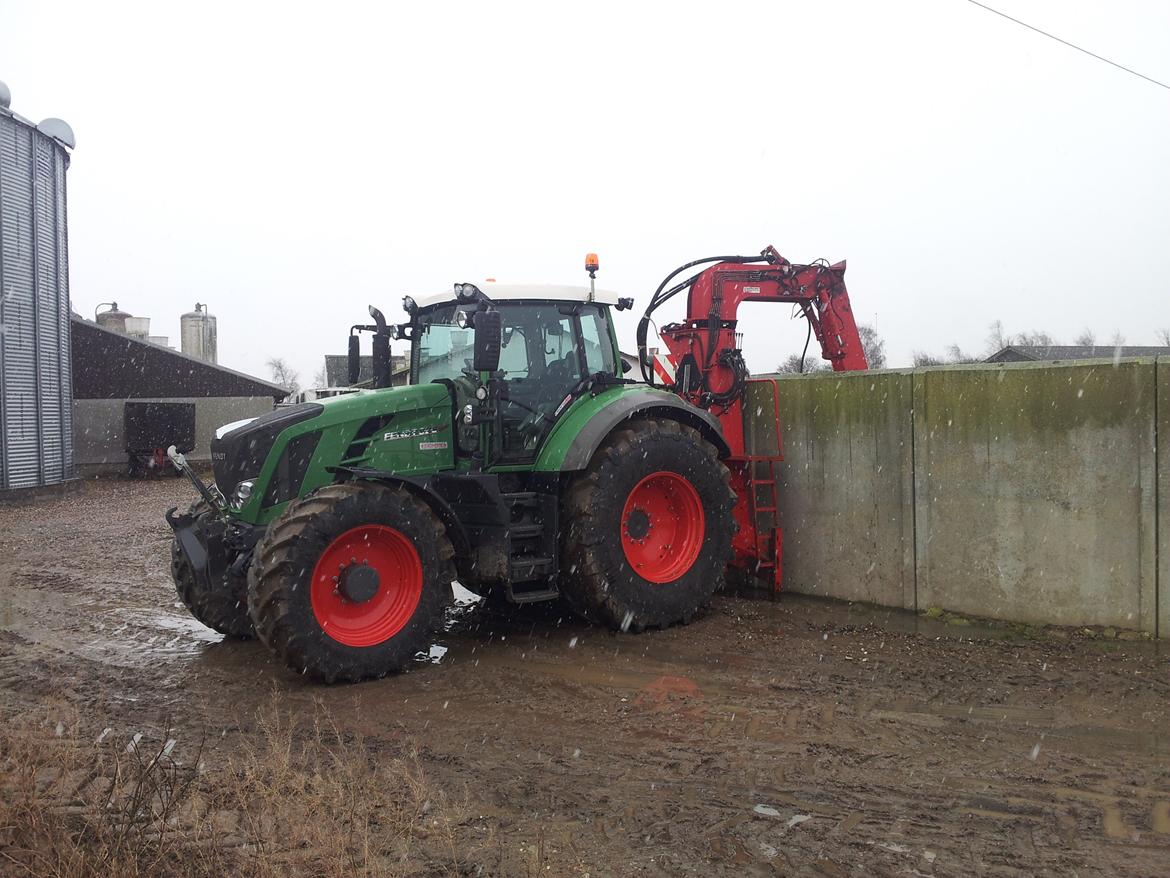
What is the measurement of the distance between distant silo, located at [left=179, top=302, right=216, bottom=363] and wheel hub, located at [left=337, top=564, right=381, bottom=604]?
3097cm

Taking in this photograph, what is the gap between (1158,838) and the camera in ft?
11.4

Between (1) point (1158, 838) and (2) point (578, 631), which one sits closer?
(1) point (1158, 838)

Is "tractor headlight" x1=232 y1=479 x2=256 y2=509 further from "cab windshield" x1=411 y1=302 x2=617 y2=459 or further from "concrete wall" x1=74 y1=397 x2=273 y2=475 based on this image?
"concrete wall" x1=74 y1=397 x2=273 y2=475

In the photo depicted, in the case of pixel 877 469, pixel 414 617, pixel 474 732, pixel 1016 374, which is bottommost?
pixel 474 732

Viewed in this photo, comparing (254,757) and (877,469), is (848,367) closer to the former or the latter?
(877,469)

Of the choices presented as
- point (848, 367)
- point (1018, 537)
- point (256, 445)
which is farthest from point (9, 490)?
point (1018, 537)

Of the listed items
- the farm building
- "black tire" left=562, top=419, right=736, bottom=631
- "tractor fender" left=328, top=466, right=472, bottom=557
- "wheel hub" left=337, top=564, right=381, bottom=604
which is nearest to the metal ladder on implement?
"black tire" left=562, top=419, right=736, bottom=631

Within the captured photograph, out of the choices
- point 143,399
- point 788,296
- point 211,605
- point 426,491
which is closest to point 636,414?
point 426,491

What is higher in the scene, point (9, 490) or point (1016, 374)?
point (1016, 374)

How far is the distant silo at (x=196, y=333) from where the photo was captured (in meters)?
33.9

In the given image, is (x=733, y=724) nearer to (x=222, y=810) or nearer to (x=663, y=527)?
(x=222, y=810)

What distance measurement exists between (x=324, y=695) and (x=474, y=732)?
1.11 metres

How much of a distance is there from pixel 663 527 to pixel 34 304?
50.4ft

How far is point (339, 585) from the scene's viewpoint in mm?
5668
